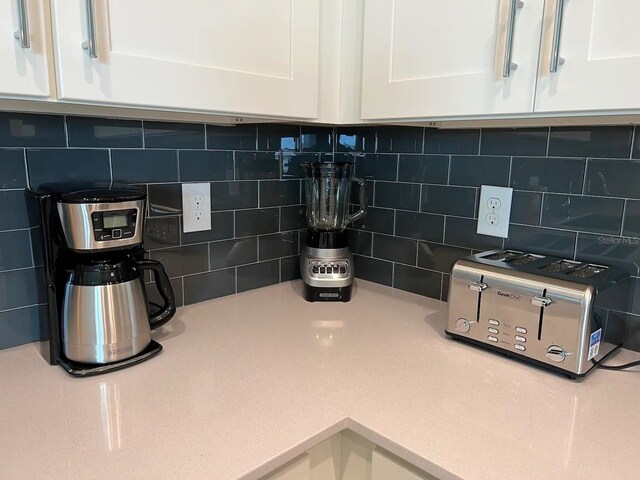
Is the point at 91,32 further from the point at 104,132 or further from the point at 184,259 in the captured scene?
the point at 184,259

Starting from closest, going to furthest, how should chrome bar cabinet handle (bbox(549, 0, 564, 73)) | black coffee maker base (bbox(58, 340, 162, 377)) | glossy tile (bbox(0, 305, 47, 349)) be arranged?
chrome bar cabinet handle (bbox(549, 0, 564, 73))
black coffee maker base (bbox(58, 340, 162, 377))
glossy tile (bbox(0, 305, 47, 349))

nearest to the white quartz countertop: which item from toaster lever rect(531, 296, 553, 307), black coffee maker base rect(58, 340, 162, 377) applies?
black coffee maker base rect(58, 340, 162, 377)

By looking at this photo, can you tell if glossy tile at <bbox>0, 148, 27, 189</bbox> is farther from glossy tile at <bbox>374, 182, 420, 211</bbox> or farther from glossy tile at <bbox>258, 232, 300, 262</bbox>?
glossy tile at <bbox>374, 182, 420, 211</bbox>

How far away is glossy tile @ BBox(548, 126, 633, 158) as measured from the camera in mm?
981

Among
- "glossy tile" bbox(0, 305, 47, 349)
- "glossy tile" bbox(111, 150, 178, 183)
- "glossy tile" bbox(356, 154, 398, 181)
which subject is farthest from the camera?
"glossy tile" bbox(356, 154, 398, 181)

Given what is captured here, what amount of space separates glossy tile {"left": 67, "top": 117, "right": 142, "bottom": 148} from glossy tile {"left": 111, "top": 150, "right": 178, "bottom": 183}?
23 millimetres

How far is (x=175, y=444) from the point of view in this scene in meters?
0.68

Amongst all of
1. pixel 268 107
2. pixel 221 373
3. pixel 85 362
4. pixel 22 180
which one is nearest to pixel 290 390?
pixel 221 373

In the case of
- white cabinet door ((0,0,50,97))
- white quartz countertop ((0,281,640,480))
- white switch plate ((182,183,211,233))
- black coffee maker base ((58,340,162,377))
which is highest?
white cabinet door ((0,0,50,97))

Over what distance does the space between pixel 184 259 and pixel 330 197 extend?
459mm

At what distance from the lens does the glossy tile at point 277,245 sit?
140cm

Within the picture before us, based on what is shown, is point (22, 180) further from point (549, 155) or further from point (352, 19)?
point (549, 155)

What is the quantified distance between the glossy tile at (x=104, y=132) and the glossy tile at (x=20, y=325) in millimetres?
368

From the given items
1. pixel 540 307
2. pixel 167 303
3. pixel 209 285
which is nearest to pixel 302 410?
pixel 167 303
